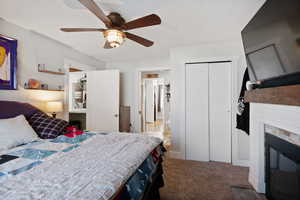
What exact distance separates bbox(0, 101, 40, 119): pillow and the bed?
2.09 feet

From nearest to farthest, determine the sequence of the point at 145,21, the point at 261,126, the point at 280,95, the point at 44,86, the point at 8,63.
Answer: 1. the point at 280,95
2. the point at 145,21
3. the point at 261,126
4. the point at 8,63
5. the point at 44,86

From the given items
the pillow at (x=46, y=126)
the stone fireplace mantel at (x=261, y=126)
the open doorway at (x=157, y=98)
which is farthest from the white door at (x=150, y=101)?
the stone fireplace mantel at (x=261, y=126)

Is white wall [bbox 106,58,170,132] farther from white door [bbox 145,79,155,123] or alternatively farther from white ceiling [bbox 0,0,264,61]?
white door [bbox 145,79,155,123]

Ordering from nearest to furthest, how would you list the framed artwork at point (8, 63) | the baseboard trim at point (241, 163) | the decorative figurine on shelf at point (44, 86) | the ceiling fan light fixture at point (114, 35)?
the ceiling fan light fixture at point (114, 35)
the framed artwork at point (8, 63)
the decorative figurine on shelf at point (44, 86)
the baseboard trim at point (241, 163)

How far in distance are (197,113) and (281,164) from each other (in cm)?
159

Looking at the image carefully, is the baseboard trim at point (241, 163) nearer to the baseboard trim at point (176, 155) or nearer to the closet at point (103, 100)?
the baseboard trim at point (176, 155)

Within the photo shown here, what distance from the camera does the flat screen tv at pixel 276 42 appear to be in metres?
0.93

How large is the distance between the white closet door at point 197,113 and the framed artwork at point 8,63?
2.80 metres

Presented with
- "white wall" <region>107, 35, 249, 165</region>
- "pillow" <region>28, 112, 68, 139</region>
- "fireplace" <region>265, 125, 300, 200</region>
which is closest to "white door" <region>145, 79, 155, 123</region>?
"white wall" <region>107, 35, 249, 165</region>

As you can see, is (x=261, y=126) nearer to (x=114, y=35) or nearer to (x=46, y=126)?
(x=114, y=35)

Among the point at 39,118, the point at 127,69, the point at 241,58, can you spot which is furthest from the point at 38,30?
the point at 241,58

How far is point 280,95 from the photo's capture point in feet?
3.64

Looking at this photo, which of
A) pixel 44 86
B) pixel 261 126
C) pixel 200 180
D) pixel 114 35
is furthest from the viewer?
pixel 44 86

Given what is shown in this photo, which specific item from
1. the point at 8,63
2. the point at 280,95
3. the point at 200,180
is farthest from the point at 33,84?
the point at 280,95
